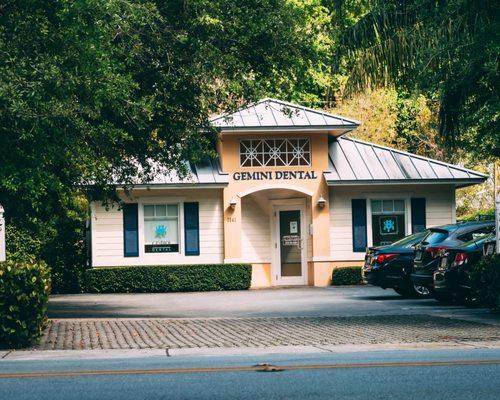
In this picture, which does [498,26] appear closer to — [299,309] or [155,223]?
[299,309]

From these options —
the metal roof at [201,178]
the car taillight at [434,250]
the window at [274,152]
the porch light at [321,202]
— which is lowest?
the car taillight at [434,250]

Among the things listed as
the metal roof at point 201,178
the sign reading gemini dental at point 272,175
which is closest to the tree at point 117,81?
the metal roof at point 201,178

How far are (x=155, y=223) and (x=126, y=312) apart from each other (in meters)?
9.83

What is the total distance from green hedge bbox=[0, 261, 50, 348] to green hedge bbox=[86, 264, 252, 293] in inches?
648

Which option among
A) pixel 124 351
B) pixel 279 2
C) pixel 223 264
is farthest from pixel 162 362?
pixel 223 264

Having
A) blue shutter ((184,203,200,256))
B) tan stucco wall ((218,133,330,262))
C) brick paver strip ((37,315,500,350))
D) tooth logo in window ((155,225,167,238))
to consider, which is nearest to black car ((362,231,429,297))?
brick paver strip ((37,315,500,350))

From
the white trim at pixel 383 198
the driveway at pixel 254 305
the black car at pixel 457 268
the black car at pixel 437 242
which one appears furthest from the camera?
the white trim at pixel 383 198

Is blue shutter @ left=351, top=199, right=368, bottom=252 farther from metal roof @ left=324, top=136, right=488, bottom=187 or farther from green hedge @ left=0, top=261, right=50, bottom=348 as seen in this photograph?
green hedge @ left=0, top=261, right=50, bottom=348

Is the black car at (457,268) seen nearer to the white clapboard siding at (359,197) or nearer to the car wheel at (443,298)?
the car wheel at (443,298)

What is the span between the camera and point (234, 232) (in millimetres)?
32062

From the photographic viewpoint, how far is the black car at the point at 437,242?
2147 centimetres

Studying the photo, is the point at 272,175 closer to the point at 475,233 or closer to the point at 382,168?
the point at 382,168

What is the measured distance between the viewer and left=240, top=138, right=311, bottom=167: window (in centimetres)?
3231

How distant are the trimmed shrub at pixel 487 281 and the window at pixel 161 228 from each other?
48.5ft
